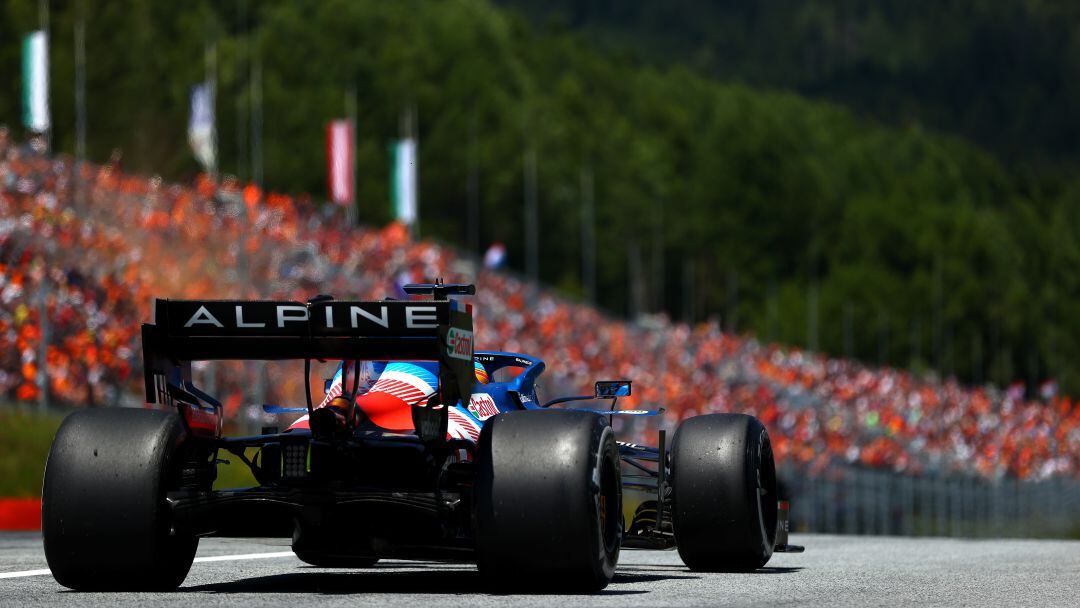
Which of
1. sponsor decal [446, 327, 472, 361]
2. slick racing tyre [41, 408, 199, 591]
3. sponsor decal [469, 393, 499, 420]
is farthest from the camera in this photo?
sponsor decal [469, 393, 499, 420]

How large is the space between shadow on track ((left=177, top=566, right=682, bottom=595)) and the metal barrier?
2733cm

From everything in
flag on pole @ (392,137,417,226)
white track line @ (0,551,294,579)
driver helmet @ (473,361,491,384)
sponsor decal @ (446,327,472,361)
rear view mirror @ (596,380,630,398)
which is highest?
flag on pole @ (392,137,417,226)

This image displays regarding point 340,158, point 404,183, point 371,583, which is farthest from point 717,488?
point 404,183

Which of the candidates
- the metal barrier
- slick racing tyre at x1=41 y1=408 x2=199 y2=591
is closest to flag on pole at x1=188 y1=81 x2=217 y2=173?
the metal barrier

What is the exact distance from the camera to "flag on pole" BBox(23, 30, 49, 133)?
35.0m

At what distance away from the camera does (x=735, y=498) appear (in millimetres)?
10352

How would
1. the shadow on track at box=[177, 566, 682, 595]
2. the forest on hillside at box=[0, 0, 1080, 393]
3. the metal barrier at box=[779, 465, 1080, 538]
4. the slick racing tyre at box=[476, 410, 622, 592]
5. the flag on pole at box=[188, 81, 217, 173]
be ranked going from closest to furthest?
1. the slick racing tyre at box=[476, 410, 622, 592]
2. the shadow on track at box=[177, 566, 682, 595]
3. the flag on pole at box=[188, 81, 217, 173]
4. the metal barrier at box=[779, 465, 1080, 538]
5. the forest on hillside at box=[0, 0, 1080, 393]

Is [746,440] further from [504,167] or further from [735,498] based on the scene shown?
[504,167]

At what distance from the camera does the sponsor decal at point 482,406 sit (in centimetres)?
1047

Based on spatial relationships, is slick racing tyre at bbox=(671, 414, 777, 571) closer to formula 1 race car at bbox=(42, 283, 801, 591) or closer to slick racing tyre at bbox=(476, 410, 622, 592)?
formula 1 race car at bbox=(42, 283, 801, 591)

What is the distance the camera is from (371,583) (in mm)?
9797

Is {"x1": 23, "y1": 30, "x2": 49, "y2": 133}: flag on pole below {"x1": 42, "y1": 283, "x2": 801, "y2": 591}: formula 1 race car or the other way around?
the other way around

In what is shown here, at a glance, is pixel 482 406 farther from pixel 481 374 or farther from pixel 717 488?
pixel 717 488

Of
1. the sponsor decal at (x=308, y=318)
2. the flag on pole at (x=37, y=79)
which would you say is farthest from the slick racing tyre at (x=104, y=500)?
Answer: the flag on pole at (x=37, y=79)
